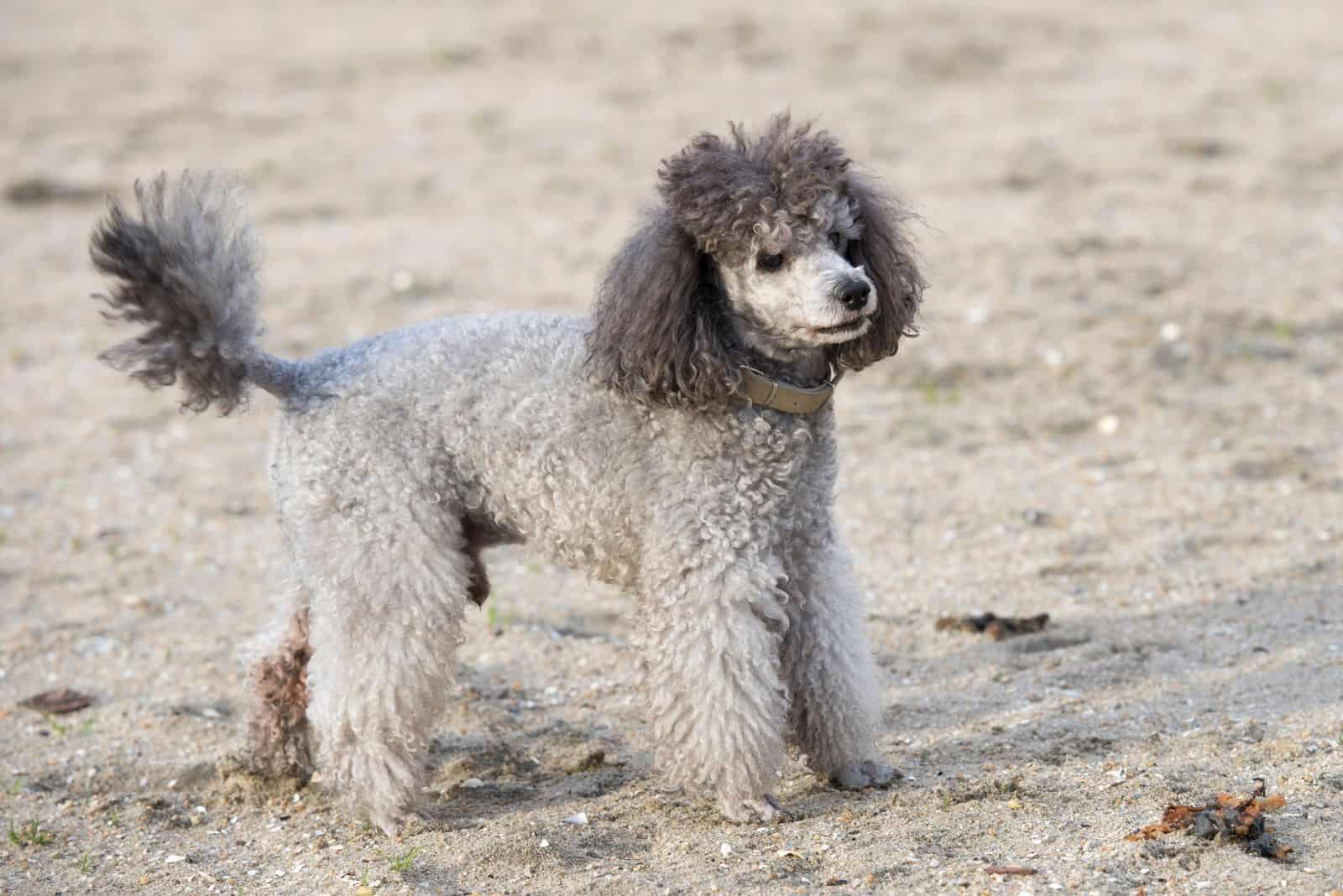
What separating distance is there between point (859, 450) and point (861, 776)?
2834 mm

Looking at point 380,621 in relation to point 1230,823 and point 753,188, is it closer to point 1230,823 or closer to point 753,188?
point 753,188

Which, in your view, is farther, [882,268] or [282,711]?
[282,711]

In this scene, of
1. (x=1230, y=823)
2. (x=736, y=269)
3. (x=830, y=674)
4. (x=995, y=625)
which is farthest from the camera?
(x=995, y=625)

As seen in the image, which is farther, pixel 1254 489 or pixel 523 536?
pixel 1254 489

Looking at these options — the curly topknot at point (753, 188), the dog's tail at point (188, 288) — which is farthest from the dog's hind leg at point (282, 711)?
the curly topknot at point (753, 188)

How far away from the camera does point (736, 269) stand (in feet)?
13.2

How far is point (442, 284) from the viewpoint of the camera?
29.9 ft

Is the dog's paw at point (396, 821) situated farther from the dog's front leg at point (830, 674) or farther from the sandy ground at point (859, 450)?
the dog's front leg at point (830, 674)

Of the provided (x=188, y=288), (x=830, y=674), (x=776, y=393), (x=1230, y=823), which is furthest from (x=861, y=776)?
(x=188, y=288)

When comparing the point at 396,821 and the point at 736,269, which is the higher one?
the point at 736,269

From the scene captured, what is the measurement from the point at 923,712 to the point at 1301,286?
178 inches

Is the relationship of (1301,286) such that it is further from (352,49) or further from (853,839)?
(352,49)

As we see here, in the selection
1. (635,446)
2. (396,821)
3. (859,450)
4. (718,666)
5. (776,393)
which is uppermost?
(776,393)

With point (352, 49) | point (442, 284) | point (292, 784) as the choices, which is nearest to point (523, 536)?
point (292, 784)
